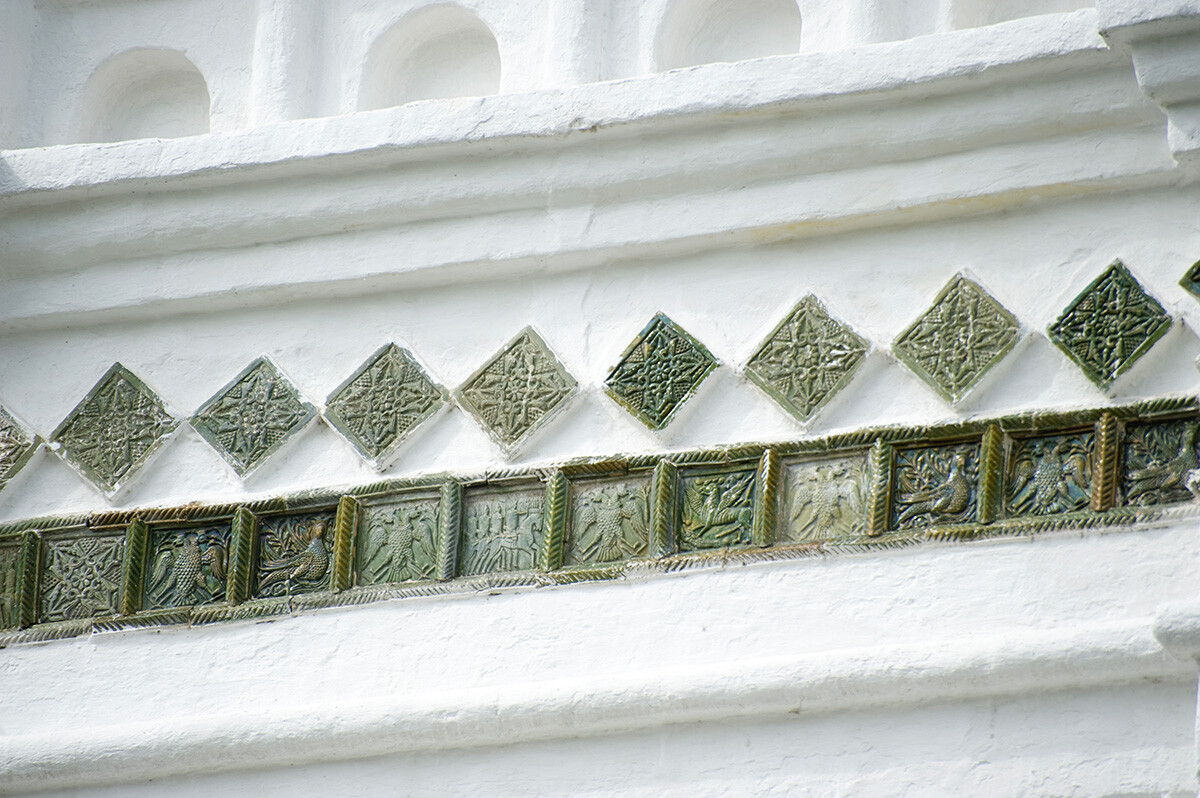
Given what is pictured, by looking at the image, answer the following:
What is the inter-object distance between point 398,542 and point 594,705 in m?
0.39

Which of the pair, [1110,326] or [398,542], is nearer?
[1110,326]

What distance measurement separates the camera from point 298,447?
279cm

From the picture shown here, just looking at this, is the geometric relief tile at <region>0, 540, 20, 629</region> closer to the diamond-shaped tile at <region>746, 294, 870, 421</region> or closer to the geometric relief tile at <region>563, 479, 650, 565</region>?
the geometric relief tile at <region>563, 479, 650, 565</region>

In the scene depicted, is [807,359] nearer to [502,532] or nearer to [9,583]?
[502,532]

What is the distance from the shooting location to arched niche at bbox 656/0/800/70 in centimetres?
283

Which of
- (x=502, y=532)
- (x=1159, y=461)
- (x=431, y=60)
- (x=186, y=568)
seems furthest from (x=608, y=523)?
(x=431, y=60)

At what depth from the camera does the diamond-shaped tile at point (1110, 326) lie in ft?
8.16

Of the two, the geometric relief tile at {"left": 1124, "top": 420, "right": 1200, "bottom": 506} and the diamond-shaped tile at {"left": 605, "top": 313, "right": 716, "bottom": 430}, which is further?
the diamond-shaped tile at {"left": 605, "top": 313, "right": 716, "bottom": 430}

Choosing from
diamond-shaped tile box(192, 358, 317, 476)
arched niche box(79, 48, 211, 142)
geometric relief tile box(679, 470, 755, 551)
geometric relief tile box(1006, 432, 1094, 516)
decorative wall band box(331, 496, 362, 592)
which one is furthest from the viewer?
arched niche box(79, 48, 211, 142)

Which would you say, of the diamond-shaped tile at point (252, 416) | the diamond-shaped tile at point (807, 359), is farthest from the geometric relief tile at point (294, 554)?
the diamond-shaped tile at point (807, 359)

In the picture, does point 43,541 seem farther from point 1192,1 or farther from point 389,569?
point 1192,1

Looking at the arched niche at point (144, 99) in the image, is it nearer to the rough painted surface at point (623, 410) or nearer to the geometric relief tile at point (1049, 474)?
the rough painted surface at point (623, 410)

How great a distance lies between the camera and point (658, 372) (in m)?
2.67

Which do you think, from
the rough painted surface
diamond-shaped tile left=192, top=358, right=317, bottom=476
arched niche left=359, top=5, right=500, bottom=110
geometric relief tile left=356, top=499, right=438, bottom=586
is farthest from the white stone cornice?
diamond-shaped tile left=192, top=358, right=317, bottom=476
